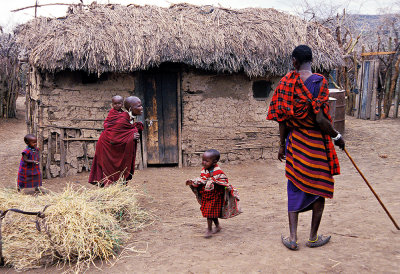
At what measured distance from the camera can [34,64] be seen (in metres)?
7.07

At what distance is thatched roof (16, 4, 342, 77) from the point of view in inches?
283

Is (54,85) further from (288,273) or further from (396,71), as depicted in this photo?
(396,71)

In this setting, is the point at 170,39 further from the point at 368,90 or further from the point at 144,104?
the point at 368,90

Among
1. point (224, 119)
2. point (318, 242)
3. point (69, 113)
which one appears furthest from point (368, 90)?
point (318, 242)

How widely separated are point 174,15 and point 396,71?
789 cm

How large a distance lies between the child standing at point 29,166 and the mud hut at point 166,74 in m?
1.89

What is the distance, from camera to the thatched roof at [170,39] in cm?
718

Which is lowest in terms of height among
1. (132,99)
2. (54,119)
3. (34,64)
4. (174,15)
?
(54,119)

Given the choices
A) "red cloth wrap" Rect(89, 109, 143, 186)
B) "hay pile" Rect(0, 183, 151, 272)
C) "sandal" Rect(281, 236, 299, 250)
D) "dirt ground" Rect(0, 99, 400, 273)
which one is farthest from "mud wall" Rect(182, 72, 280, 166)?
"sandal" Rect(281, 236, 299, 250)

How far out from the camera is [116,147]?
5074 millimetres

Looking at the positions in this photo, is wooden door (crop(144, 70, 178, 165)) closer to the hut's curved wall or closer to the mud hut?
the mud hut

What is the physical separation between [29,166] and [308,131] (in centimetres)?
414

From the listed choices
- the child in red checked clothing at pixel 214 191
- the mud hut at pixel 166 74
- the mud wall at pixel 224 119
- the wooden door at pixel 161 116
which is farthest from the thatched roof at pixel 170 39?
the child in red checked clothing at pixel 214 191

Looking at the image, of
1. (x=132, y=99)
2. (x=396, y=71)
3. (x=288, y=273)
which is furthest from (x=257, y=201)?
(x=396, y=71)
